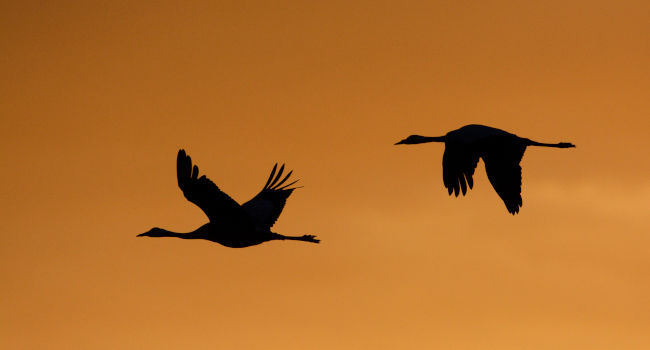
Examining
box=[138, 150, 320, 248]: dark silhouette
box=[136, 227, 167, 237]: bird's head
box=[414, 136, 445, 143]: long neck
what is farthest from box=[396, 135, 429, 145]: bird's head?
box=[136, 227, 167, 237]: bird's head

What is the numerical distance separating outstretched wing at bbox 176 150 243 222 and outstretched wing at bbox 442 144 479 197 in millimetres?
4805

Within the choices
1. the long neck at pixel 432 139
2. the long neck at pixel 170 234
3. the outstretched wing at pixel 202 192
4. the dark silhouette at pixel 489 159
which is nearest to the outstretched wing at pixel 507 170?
the dark silhouette at pixel 489 159

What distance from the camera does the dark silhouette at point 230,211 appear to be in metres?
35.5

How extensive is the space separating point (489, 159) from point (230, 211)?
608 cm

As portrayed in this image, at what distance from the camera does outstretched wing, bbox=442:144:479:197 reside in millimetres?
38062

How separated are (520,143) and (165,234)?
838cm

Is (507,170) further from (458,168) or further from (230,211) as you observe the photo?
(230,211)

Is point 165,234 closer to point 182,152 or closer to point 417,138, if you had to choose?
point 182,152

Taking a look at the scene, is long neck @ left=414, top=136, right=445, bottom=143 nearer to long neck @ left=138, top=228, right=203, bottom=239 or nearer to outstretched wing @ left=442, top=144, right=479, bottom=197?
outstretched wing @ left=442, top=144, right=479, bottom=197

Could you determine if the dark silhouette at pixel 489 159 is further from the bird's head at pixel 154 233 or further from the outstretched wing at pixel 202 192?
the bird's head at pixel 154 233

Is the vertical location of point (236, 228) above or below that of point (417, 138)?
below

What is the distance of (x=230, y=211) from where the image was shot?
36531mm

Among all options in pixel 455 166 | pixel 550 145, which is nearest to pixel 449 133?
pixel 455 166

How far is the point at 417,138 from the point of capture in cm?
4278
